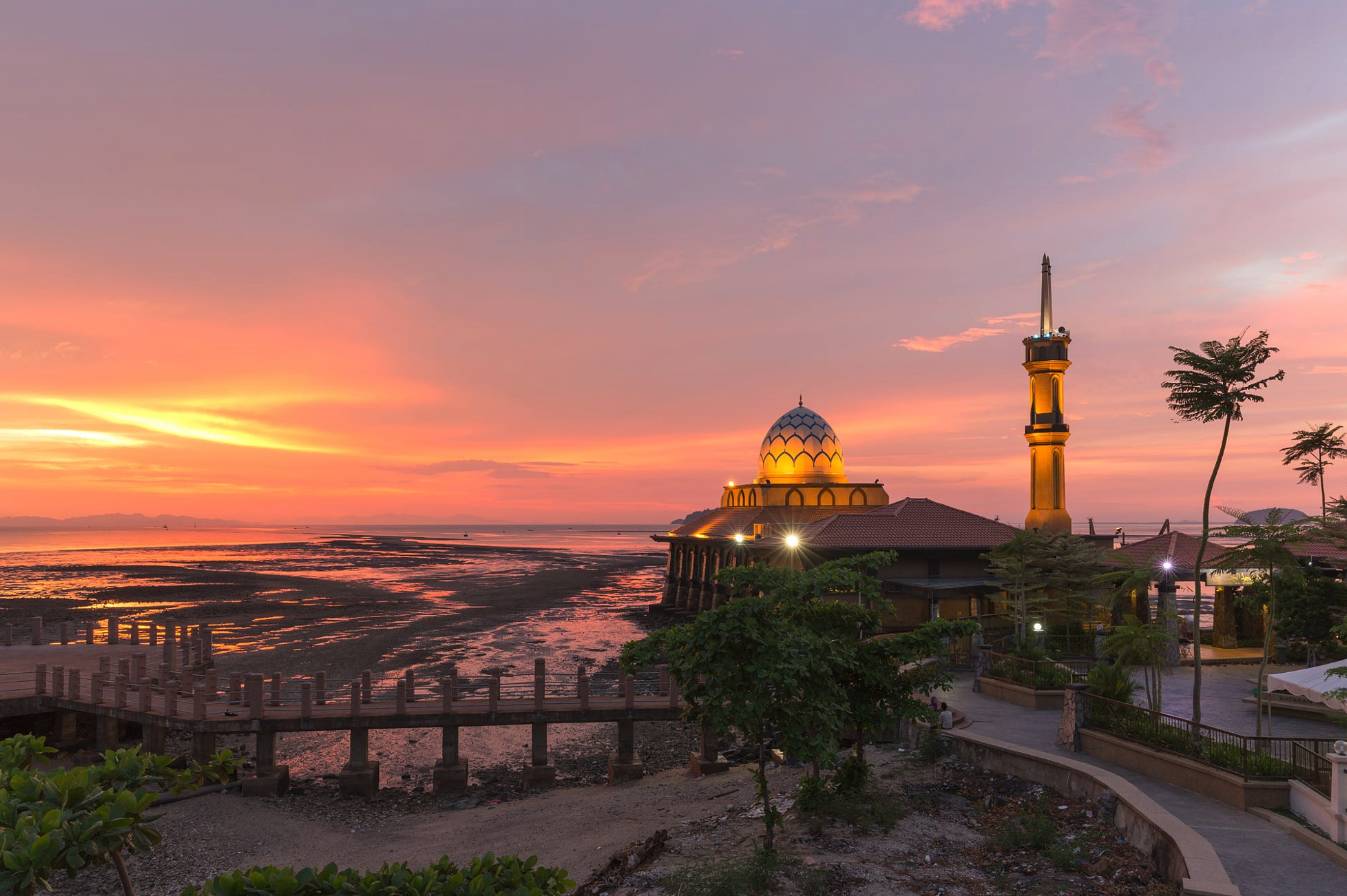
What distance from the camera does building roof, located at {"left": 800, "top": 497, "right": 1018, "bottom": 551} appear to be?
38938 mm

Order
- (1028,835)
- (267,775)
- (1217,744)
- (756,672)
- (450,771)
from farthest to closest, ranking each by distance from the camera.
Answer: (450,771) < (267,775) < (1217,744) < (1028,835) < (756,672)

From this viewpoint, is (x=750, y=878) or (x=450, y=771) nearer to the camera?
(x=750, y=878)

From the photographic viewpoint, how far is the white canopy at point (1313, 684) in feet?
52.7

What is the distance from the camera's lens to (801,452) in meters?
63.9

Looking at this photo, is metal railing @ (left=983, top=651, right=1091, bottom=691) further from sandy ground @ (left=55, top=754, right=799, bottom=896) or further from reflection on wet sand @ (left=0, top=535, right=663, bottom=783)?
reflection on wet sand @ (left=0, top=535, right=663, bottom=783)

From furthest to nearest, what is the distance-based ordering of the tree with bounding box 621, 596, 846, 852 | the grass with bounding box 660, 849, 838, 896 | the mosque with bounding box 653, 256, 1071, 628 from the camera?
the mosque with bounding box 653, 256, 1071, 628 → the tree with bounding box 621, 596, 846, 852 → the grass with bounding box 660, 849, 838, 896

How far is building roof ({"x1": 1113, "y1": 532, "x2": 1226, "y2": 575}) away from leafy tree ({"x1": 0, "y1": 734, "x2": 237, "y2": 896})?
33.0 m

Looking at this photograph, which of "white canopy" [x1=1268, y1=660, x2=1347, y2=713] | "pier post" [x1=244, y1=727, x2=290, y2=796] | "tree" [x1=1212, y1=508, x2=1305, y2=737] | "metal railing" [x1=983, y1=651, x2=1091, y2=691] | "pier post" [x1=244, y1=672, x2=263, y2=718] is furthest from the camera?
"metal railing" [x1=983, y1=651, x2=1091, y2=691]

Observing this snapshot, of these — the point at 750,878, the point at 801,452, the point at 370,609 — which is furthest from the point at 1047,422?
the point at 370,609

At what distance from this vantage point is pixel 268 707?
23.5m

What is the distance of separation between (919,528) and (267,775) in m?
29.1

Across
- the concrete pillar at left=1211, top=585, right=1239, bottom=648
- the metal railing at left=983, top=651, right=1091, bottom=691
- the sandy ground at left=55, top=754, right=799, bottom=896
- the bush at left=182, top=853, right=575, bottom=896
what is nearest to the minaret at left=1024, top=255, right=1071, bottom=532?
the concrete pillar at left=1211, top=585, right=1239, bottom=648

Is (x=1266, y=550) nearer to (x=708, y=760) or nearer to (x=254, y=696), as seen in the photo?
(x=708, y=760)

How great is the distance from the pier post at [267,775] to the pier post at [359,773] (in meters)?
1.44
